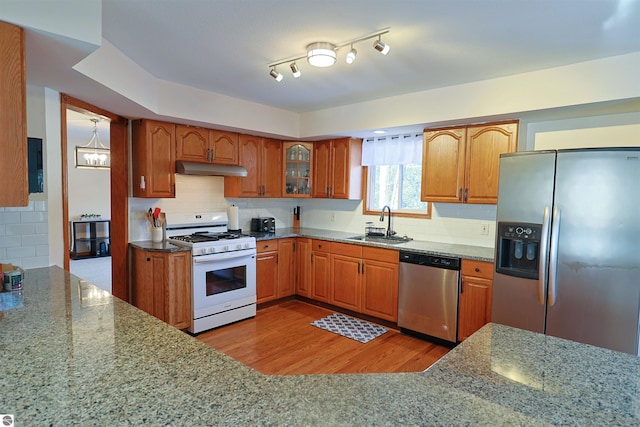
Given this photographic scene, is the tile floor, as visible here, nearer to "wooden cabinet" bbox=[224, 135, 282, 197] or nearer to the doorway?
the doorway

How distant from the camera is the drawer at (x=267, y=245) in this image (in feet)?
13.7

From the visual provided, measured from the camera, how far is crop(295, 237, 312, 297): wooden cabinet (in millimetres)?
4477

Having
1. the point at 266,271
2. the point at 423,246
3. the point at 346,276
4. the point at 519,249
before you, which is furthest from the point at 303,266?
the point at 519,249

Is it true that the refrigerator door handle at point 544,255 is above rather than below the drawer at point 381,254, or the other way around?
above

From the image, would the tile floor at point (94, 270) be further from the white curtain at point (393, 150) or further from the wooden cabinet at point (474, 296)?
the wooden cabinet at point (474, 296)

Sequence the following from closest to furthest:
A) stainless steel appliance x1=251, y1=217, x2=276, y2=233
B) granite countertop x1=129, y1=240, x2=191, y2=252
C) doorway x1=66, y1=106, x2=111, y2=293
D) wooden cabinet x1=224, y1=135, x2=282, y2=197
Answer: granite countertop x1=129, y1=240, x2=191, y2=252 → wooden cabinet x1=224, y1=135, x2=282, y2=197 → stainless steel appliance x1=251, y1=217, x2=276, y2=233 → doorway x1=66, y1=106, x2=111, y2=293

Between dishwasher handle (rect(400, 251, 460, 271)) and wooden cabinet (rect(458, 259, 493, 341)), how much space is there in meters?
0.08

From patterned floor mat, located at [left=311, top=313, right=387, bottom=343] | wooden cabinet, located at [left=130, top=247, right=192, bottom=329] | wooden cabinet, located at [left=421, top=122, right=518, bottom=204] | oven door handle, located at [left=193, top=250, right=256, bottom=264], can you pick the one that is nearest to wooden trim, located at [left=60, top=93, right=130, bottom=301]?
wooden cabinet, located at [left=130, top=247, right=192, bottom=329]

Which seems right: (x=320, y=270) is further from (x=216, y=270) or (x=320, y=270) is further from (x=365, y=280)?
(x=216, y=270)

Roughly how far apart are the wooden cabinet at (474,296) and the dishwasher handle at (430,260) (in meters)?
0.08

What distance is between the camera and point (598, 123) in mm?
2975

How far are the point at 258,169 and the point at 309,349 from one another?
2278mm

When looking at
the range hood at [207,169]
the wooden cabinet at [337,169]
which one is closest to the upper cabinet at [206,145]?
the range hood at [207,169]

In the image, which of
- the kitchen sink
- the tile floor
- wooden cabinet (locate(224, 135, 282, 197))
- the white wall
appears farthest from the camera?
the tile floor
